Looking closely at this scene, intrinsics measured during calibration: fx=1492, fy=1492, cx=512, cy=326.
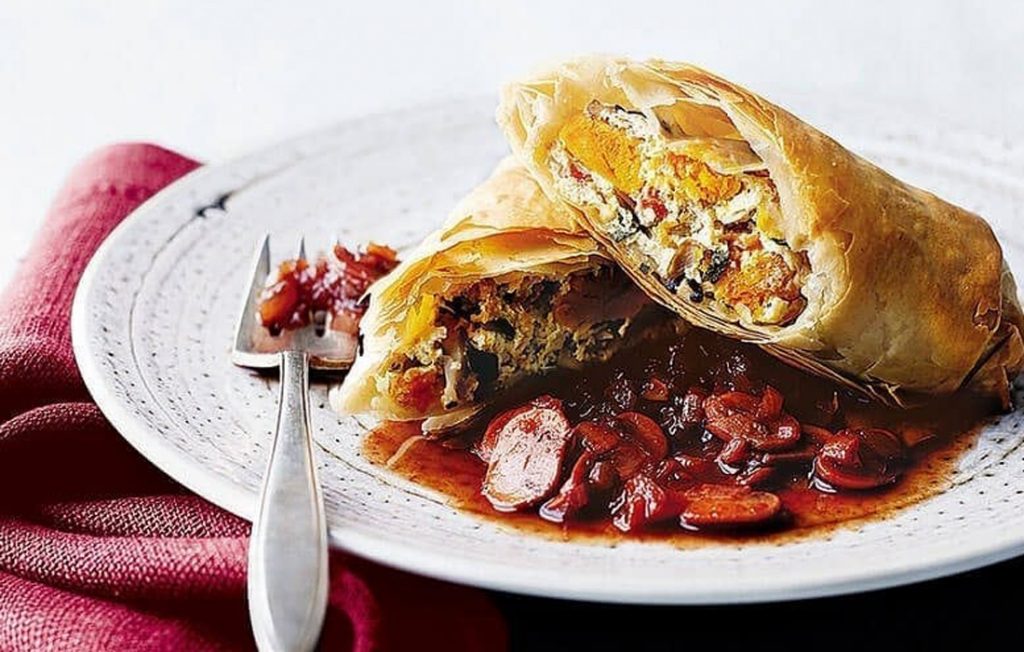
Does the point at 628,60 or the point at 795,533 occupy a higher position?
the point at 628,60

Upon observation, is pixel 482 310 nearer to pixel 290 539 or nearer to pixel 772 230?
pixel 772 230

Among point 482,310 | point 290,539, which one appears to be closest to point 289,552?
point 290,539

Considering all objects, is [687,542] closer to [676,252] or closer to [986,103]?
[676,252]

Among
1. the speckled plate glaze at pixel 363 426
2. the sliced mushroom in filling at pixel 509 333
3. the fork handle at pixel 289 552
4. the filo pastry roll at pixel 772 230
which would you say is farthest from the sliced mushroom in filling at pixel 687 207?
the fork handle at pixel 289 552

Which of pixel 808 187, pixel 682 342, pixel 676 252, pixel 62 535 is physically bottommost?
pixel 62 535

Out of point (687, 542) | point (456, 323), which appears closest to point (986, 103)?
point (456, 323)

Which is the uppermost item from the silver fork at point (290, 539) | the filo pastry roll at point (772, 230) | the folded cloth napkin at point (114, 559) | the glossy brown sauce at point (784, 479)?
the filo pastry roll at point (772, 230)

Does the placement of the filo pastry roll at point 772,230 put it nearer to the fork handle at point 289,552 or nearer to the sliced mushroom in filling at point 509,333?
the sliced mushroom in filling at point 509,333

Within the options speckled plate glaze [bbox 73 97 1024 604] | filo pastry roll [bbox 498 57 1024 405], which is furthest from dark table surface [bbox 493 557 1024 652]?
filo pastry roll [bbox 498 57 1024 405]
